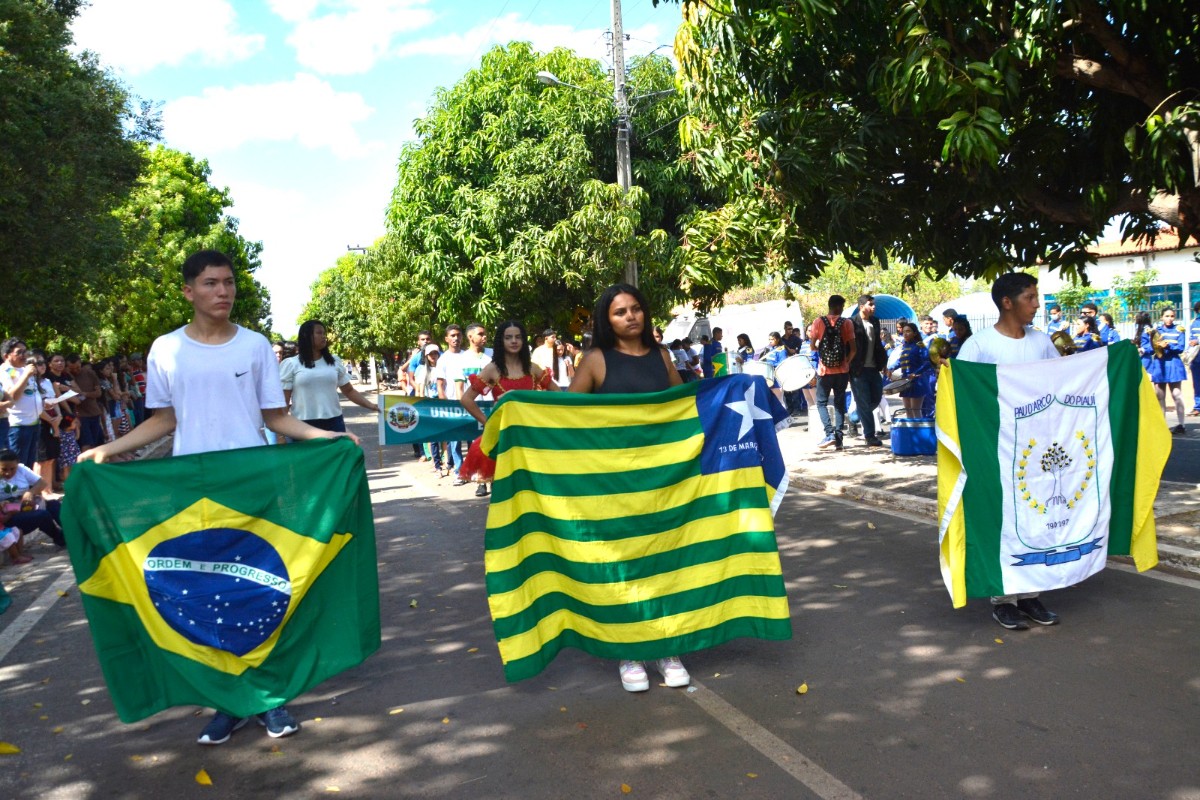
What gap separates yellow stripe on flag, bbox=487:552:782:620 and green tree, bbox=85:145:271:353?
20.3 metres

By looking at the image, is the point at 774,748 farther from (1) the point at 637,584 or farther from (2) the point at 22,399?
(2) the point at 22,399

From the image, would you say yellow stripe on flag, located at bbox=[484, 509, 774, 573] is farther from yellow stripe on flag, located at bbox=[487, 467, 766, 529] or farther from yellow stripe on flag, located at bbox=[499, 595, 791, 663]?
yellow stripe on flag, located at bbox=[499, 595, 791, 663]

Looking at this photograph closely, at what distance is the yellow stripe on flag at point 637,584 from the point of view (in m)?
4.76

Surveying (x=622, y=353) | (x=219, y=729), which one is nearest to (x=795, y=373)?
(x=622, y=353)

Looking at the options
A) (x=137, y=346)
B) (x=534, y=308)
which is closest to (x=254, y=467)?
(x=534, y=308)

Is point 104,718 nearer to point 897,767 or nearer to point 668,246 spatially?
point 897,767

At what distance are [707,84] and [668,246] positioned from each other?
1397 cm

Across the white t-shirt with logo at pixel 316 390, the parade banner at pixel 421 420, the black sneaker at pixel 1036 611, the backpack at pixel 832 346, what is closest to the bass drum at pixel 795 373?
the backpack at pixel 832 346

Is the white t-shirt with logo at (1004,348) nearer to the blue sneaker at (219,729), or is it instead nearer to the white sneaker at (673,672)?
the white sneaker at (673,672)

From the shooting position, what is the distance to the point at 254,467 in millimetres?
4453

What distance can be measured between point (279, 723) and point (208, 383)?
1493 mm

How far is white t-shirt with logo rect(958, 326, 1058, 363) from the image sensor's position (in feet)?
19.0

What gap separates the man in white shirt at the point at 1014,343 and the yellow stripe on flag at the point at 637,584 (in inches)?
59.2

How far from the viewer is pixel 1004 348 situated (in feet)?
19.0
